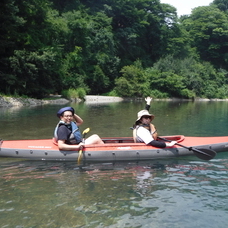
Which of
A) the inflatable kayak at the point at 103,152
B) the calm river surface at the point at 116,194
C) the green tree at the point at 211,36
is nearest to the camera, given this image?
the calm river surface at the point at 116,194

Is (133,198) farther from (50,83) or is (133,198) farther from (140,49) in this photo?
(140,49)

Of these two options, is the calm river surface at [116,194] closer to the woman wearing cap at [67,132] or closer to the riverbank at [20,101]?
the woman wearing cap at [67,132]

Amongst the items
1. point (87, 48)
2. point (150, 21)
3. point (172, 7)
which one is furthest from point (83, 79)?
point (172, 7)

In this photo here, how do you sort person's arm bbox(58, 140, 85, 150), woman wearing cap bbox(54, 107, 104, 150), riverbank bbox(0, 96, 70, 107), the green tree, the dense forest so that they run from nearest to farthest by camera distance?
woman wearing cap bbox(54, 107, 104, 150) → person's arm bbox(58, 140, 85, 150) → riverbank bbox(0, 96, 70, 107) → the dense forest → the green tree

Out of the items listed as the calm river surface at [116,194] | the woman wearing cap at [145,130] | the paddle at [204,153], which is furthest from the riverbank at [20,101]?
the paddle at [204,153]

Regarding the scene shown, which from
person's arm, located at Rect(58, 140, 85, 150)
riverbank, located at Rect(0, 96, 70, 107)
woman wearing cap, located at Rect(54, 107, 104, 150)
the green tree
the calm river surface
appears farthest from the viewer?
the green tree

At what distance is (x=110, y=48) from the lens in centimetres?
3888

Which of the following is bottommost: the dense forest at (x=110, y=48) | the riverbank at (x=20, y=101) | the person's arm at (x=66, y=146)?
the person's arm at (x=66, y=146)

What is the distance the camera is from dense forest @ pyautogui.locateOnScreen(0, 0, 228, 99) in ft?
77.5

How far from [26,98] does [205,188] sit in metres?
20.2

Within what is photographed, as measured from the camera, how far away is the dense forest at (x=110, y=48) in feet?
77.5

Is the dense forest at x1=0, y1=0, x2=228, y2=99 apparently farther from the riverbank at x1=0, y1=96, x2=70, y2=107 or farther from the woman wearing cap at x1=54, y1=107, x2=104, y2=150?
the woman wearing cap at x1=54, y1=107, x2=104, y2=150

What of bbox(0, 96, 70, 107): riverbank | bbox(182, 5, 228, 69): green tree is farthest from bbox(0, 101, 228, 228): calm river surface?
bbox(182, 5, 228, 69): green tree

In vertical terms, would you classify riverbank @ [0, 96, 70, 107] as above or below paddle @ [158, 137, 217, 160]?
above
